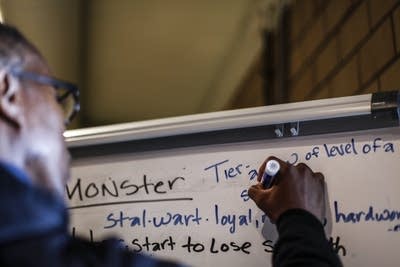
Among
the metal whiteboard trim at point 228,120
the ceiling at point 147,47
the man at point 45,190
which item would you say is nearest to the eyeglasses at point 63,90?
the man at point 45,190

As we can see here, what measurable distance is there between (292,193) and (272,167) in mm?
63

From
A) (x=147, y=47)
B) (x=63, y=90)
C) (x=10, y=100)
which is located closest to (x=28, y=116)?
(x=10, y=100)

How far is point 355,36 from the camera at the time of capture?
1354mm

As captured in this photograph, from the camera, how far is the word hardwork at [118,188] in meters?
1.04

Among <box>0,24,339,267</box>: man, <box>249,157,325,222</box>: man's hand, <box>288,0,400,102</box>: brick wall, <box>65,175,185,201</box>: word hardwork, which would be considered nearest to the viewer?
<box>0,24,339,267</box>: man

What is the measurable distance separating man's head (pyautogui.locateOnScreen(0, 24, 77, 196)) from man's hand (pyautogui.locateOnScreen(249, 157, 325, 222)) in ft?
1.15

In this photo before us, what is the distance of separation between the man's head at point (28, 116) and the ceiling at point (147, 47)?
102 centimetres

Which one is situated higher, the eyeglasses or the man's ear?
the eyeglasses

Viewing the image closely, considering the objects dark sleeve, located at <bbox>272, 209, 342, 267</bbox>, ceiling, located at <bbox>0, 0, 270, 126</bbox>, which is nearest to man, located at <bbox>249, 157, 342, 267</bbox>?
dark sleeve, located at <bbox>272, 209, 342, 267</bbox>

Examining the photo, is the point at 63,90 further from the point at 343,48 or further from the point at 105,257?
the point at 343,48

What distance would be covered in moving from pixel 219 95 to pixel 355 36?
1426 millimetres

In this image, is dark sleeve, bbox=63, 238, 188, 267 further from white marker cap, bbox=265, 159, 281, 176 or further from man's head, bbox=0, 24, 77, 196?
white marker cap, bbox=265, 159, 281, 176

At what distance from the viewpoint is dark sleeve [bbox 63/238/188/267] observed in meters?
0.57

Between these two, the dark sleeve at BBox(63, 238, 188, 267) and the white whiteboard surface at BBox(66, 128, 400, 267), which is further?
the white whiteboard surface at BBox(66, 128, 400, 267)
